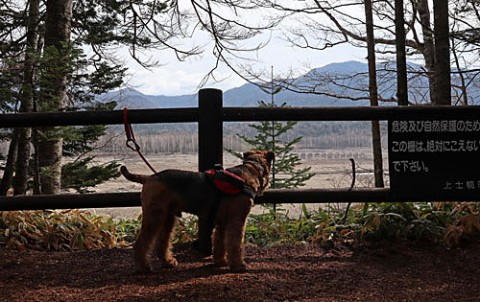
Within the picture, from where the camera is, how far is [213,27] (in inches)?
338

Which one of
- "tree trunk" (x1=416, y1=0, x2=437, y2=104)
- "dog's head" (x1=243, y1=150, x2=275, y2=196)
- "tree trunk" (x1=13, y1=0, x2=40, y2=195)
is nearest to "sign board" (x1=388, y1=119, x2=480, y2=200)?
"dog's head" (x1=243, y1=150, x2=275, y2=196)

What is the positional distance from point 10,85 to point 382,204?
5.42 meters

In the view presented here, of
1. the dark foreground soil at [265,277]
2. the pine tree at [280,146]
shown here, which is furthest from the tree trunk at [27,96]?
the pine tree at [280,146]

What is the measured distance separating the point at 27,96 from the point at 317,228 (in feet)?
13.9

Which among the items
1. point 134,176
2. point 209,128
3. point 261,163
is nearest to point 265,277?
point 261,163

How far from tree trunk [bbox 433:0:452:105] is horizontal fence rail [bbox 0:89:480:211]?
1.59m

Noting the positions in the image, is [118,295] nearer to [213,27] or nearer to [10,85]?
[10,85]

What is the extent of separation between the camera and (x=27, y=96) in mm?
6047

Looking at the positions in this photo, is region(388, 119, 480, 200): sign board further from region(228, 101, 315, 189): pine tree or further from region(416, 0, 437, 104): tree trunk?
region(416, 0, 437, 104): tree trunk

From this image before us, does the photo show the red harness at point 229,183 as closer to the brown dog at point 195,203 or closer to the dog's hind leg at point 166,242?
the brown dog at point 195,203

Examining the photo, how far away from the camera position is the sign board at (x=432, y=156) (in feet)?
15.1

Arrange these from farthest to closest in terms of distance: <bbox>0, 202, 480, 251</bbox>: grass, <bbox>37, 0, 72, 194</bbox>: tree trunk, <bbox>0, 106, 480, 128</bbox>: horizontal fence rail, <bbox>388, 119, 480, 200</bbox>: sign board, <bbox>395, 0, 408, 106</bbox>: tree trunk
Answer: <bbox>395, 0, 408, 106</bbox>: tree trunk
<bbox>37, 0, 72, 194</bbox>: tree trunk
<bbox>0, 202, 480, 251</bbox>: grass
<bbox>388, 119, 480, 200</bbox>: sign board
<bbox>0, 106, 480, 128</bbox>: horizontal fence rail

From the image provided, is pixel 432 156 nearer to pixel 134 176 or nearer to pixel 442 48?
pixel 442 48

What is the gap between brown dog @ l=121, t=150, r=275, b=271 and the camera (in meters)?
3.61
